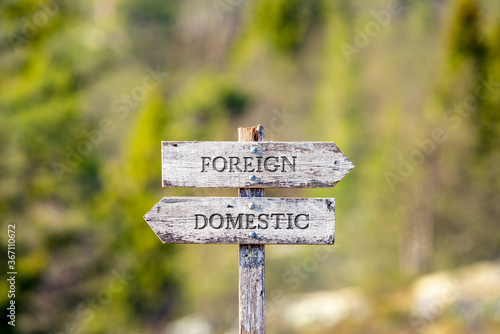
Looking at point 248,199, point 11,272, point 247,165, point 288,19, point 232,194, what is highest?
point 288,19

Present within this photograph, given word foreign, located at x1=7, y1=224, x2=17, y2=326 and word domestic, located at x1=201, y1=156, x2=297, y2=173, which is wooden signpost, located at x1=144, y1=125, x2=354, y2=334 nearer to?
word domestic, located at x1=201, y1=156, x2=297, y2=173

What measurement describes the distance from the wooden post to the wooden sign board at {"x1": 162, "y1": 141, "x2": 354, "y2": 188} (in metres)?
0.11

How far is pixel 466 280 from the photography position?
1355 cm

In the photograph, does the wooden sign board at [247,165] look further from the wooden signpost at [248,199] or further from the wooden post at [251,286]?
the wooden post at [251,286]

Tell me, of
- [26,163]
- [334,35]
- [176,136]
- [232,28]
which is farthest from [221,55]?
[26,163]

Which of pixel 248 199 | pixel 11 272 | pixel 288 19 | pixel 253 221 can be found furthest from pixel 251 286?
pixel 288 19

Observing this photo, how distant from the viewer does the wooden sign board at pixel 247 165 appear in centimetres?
299

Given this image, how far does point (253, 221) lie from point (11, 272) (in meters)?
8.49

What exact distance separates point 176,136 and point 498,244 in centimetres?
1028

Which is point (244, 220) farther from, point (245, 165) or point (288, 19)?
point (288, 19)

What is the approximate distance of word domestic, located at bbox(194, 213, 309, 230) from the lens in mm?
2982

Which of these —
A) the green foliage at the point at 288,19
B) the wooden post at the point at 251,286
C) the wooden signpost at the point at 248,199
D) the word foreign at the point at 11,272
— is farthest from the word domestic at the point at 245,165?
the green foliage at the point at 288,19

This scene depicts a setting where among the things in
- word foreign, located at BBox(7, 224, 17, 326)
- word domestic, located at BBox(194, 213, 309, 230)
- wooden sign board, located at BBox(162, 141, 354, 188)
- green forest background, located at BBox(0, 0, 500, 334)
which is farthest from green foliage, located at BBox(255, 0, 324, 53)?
word domestic, located at BBox(194, 213, 309, 230)

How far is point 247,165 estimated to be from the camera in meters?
2.99
